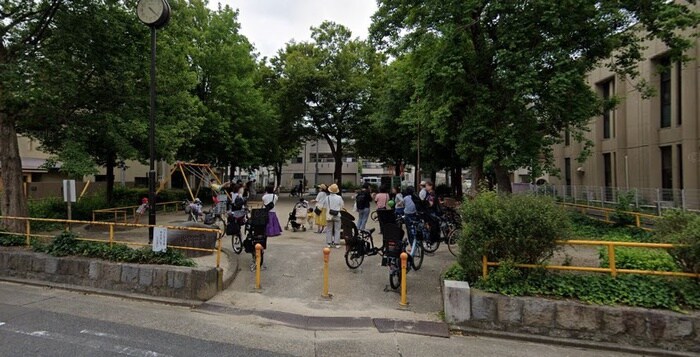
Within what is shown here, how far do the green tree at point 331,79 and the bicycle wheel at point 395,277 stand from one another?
2671 centimetres

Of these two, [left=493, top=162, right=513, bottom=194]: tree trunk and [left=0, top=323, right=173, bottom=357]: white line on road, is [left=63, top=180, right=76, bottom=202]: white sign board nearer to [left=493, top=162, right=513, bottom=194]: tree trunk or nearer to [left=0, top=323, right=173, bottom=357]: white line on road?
[left=0, top=323, right=173, bottom=357]: white line on road

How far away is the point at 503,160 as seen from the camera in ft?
39.4

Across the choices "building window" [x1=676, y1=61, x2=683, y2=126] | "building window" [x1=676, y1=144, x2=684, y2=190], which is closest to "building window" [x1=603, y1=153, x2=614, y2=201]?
"building window" [x1=676, y1=144, x2=684, y2=190]

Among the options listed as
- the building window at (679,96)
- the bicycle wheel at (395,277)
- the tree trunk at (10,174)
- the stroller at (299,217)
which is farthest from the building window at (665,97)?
the tree trunk at (10,174)

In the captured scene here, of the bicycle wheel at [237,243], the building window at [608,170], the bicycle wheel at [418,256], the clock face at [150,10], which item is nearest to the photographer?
the clock face at [150,10]

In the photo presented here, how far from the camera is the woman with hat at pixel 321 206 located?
11.7 m

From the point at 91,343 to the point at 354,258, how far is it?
519 centimetres

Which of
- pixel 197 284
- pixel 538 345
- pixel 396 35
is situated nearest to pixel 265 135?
pixel 396 35

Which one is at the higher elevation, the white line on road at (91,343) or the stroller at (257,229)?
the stroller at (257,229)

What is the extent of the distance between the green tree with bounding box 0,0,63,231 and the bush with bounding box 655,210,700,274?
13431 mm

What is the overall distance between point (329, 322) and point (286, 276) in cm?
A: 264

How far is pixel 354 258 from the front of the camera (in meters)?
8.75

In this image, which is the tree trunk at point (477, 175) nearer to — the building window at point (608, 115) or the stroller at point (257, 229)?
the stroller at point (257, 229)

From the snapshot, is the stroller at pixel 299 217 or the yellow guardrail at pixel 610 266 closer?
the yellow guardrail at pixel 610 266
